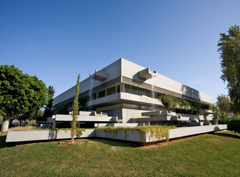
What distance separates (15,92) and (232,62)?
3419cm

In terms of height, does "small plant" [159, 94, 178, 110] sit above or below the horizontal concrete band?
above

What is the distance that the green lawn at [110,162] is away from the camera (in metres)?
5.88

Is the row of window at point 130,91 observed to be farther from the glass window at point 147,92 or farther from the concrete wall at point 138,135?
the concrete wall at point 138,135

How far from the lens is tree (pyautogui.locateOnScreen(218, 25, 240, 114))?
2367cm

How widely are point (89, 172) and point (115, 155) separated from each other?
213 centimetres

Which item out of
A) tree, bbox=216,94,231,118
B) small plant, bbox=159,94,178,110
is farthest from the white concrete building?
tree, bbox=216,94,231,118

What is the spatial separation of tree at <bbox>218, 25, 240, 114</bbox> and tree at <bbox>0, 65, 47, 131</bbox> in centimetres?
3107

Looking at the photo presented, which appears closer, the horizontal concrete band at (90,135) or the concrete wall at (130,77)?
the horizontal concrete band at (90,135)

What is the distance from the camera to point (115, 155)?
7.62 meters

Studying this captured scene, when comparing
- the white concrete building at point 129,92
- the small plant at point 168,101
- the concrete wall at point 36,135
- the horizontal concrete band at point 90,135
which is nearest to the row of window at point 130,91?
the white concrete building at point 129,92

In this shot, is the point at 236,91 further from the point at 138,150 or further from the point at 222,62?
the point at 138,150

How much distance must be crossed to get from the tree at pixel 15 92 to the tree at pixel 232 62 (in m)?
31.1

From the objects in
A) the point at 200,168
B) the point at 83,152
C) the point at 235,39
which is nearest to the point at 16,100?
the point at 83,152

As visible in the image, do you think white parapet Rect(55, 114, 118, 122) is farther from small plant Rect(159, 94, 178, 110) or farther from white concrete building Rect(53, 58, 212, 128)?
Answer: small plant Rect(159, 94, 178, 110)
